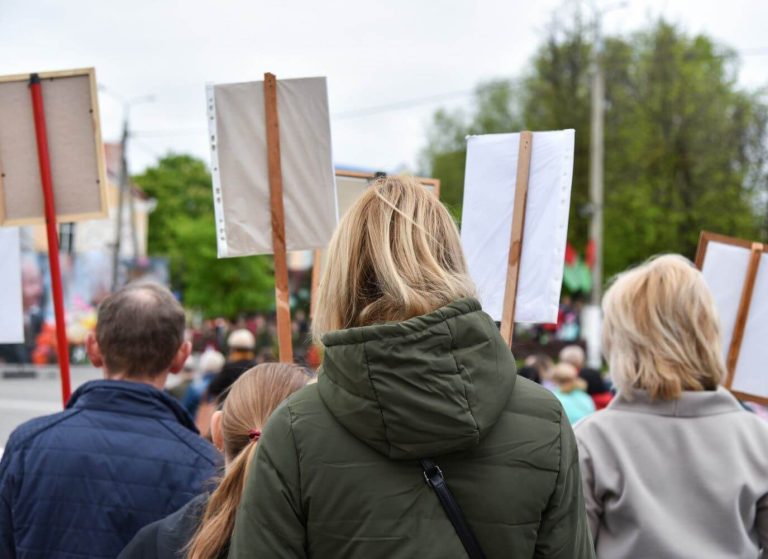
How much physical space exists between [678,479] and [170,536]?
4.01 feet

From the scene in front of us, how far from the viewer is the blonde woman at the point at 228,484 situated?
1.68m

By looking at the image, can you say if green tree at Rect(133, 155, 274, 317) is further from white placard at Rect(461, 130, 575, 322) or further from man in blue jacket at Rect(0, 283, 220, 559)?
white placard at Rect(461, 130, 575, 322)

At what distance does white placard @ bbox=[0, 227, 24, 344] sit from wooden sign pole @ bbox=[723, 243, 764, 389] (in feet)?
8.55

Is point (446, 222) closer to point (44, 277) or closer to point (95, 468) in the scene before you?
point (95, 468)

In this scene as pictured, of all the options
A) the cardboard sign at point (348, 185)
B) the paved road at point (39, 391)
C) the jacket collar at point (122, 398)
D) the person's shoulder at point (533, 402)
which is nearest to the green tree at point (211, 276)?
the paved road at point (39, 391)

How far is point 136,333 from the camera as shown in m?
2.48

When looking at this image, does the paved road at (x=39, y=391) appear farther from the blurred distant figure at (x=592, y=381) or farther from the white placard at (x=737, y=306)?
the white placard at (x=737, y=306)

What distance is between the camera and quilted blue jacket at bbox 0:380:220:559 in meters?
2.20

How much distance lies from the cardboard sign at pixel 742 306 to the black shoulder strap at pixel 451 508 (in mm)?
2117

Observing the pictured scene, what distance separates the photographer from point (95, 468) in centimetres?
223

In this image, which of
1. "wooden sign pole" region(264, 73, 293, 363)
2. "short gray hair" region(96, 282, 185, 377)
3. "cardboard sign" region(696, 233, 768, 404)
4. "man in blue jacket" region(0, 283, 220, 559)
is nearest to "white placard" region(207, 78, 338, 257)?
"wooden sign pole" region(264, 73, 293, 363)

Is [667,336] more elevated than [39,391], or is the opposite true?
[667,336]

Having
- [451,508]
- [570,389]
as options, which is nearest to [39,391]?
[570,389]

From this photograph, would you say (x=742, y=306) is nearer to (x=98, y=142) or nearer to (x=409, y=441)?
(x=409, y=441)
